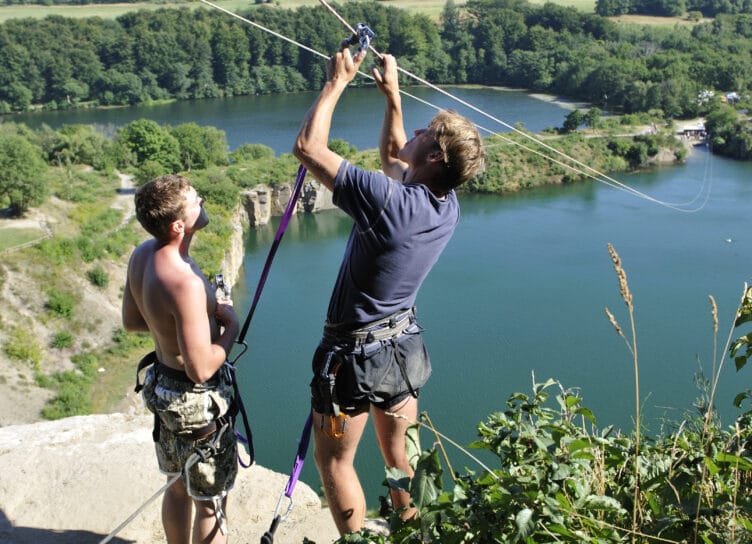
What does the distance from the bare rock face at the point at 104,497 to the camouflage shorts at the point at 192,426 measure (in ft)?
2.42

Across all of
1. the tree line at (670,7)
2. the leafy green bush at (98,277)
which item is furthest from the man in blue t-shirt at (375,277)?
the tree line at (670,7)

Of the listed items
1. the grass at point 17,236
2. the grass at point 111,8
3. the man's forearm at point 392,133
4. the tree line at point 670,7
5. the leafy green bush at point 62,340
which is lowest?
the leafy green bush at point 62,340

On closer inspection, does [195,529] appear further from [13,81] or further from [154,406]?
[13,81]

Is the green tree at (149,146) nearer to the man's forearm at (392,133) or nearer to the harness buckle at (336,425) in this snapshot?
the man's forearm at (392,133)

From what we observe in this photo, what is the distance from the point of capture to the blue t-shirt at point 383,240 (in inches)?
73.9

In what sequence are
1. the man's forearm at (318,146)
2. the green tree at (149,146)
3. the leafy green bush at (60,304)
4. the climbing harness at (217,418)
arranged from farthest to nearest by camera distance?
the green tree at (149,146)
the leafy green bush at (60,304)
the climbing harness at (217,418)
the man's forearm at (318,146)

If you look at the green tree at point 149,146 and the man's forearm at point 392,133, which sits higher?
the man's forearm at point 392,133

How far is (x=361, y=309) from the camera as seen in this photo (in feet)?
6.87

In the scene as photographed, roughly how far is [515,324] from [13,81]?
44.8 meters

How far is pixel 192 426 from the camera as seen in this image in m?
2.29

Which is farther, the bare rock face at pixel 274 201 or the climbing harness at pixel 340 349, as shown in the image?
the bare rock face at pixel 274 201

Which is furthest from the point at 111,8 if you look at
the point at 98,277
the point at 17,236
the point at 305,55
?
the point at 98,277

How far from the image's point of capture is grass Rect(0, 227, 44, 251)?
1993 centimetres

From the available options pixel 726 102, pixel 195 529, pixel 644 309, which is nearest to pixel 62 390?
pixel 644 309
